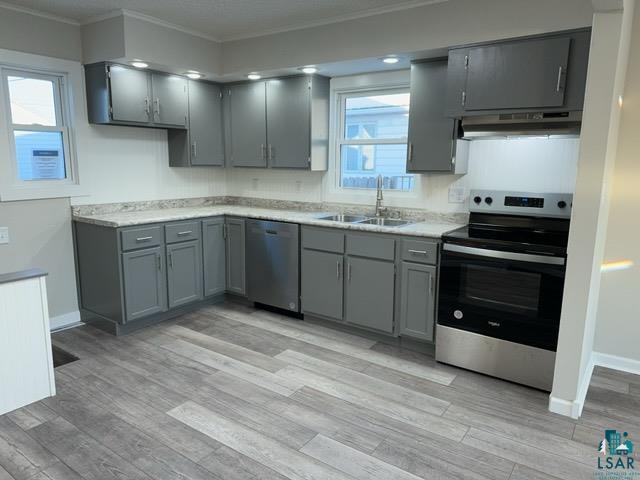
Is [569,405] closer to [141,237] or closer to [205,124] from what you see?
[141,237]

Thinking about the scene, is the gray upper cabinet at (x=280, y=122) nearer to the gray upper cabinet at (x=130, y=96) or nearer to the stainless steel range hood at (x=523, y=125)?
the gray upper cabinet at (x=130, y=96)

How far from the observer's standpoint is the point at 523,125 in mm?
3078

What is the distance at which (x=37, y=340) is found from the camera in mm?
2711

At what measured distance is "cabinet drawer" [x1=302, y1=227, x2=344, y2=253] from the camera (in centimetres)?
373

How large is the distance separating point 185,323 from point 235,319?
45cm

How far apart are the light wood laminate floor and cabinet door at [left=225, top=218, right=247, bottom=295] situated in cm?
96

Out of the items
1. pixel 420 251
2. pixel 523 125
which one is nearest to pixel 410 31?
pixel 523 125

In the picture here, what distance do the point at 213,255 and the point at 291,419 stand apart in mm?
2204

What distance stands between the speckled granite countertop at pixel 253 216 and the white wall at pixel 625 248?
3.60ft

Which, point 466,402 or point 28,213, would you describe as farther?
point 28,213

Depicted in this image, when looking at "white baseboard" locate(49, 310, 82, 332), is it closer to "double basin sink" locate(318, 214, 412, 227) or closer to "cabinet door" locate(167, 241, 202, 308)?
"cabinet door" locate(167, 241, 202, 308)

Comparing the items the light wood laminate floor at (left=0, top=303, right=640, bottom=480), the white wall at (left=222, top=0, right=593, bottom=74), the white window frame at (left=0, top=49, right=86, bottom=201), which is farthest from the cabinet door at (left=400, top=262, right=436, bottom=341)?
the white window frame at (left=0, top=49, right=86, bottom=201)

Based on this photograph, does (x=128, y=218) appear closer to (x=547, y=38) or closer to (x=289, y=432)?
(x=289, y=432)

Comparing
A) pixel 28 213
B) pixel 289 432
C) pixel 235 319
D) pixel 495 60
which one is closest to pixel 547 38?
pixel 495 60
